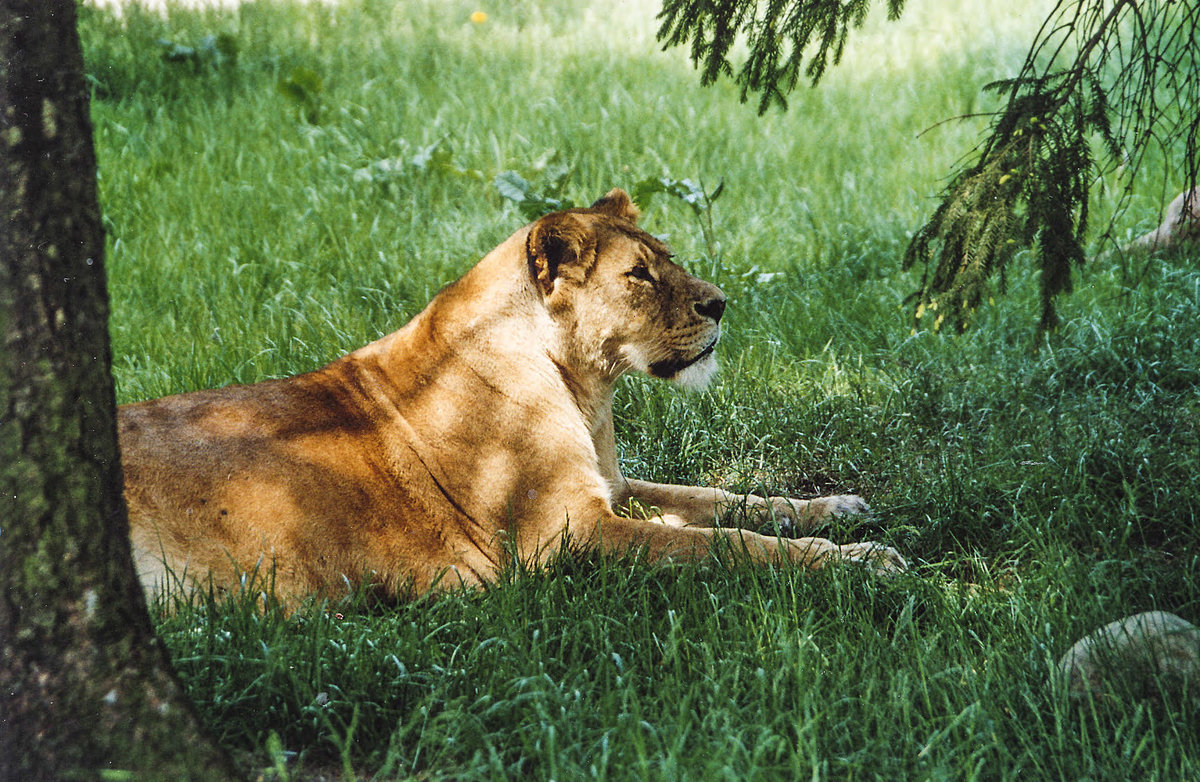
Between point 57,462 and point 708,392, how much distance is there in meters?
3.23

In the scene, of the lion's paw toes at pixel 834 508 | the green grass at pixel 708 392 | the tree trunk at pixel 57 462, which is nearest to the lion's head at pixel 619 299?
the lion's paw toes at pixel 834 508

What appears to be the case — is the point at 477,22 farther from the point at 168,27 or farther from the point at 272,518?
the point at 272,518

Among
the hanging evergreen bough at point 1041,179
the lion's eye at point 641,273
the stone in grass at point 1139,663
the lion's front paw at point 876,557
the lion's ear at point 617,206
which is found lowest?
the lion's front paw at point 876,557

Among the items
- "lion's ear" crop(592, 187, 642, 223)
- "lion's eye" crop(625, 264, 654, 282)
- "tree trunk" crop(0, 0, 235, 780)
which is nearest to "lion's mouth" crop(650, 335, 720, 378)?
"lion's eye" crop(625, 264, 654, 282)

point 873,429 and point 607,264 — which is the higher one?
point 607,264

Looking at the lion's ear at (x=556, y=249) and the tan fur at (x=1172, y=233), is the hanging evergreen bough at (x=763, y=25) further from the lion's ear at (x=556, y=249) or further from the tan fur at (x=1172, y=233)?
the tan fur at (x=1172, y=233)

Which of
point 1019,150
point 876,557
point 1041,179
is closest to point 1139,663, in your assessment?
point 876,557

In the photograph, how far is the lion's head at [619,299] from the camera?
3.70m

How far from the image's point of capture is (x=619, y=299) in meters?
3.79

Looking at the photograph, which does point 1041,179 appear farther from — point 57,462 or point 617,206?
point 57,462

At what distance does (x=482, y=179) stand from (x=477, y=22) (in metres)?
3.75

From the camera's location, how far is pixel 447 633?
9.89ft

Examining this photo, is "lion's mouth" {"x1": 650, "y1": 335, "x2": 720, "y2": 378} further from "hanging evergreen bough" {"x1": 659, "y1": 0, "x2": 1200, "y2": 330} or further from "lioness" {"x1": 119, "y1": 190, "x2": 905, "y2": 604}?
"hanging evergreen bough" {"x1": 659, "y1": 0, "x2": 1200, "y2": 330}

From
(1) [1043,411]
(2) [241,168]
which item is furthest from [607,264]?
(2) [241,168]
